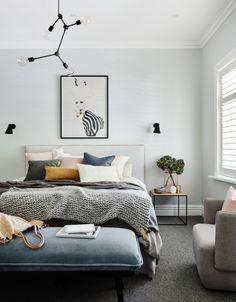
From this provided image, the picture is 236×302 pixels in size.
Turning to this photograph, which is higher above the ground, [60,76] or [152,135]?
[60,76]

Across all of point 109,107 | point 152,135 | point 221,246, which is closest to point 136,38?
point 109,107

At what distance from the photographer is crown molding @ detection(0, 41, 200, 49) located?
470 cm

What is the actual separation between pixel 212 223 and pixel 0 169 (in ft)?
11.6

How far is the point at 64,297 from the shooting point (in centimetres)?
209

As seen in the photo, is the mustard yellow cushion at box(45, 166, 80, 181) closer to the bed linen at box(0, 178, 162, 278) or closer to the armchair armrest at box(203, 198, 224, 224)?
the bed linen at box(0, 178, 162, 278)

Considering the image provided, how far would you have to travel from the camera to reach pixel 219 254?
2.04m

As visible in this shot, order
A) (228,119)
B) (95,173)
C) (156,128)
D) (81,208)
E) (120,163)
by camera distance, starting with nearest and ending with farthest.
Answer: (81,208) < (95,173) < (228,119) < (120,163) < (156,128)

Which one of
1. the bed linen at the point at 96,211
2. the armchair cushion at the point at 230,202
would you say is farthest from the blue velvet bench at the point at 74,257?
the armchair cushion at the point at 230,202

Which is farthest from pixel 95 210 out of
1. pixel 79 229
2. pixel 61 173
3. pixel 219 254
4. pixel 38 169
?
pixel 38 169

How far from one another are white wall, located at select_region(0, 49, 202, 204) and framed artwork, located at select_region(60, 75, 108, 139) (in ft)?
0.33

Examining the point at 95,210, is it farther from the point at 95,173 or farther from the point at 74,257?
the point at 95,173

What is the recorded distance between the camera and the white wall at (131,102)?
4.77 m

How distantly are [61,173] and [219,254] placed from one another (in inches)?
89.5

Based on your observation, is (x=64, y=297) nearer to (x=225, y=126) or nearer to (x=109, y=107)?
(x=225, y=126)
